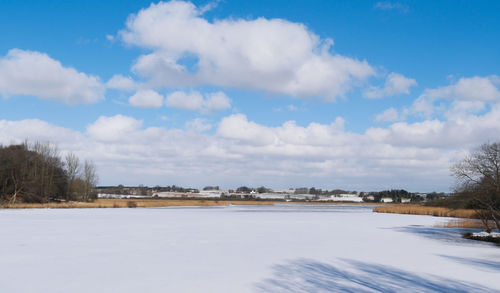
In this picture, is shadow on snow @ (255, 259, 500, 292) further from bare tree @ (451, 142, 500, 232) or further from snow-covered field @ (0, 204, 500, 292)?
bare tree @ (451, 142, 500, 232)

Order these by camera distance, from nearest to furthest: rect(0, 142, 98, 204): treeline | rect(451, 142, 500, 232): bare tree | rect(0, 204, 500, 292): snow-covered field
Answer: rect(0, 204, 500, 292): snow-covered field → rect(451, 142, 500, 232): bare tree → rect(0, 142, 98, 204): treeline

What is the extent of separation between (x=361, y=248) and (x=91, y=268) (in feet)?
25.7

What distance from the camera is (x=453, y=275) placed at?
8672 mm

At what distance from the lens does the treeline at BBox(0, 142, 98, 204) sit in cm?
4528

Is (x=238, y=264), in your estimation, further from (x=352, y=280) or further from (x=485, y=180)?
(x=485, y=180)

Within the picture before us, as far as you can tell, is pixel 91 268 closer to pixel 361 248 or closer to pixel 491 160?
pixel 361 248

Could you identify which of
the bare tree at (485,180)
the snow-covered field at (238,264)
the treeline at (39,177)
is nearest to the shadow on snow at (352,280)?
the snow-covered field at (238,264)

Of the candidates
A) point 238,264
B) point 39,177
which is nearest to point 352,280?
point 238,264

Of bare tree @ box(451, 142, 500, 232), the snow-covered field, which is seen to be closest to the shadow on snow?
the snow-covered field

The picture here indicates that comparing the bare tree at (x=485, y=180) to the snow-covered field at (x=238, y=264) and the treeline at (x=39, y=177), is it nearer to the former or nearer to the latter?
the snow-covered field at (x=238, y=264)

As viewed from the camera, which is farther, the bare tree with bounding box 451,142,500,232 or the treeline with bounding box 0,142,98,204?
the treeline with bounding box 0,142,98,204

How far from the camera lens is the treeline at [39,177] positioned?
4528 centimetres

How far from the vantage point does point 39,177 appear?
49688 mm

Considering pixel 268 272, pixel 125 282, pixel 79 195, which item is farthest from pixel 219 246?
pixel 79 195
